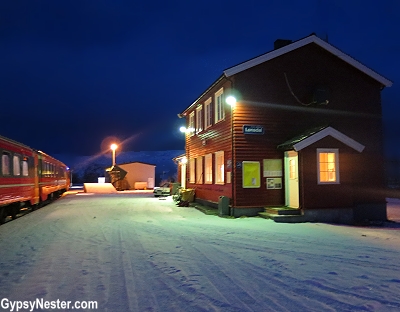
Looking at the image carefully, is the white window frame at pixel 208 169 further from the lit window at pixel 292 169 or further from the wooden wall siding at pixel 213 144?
the lit window at pixel 292 169

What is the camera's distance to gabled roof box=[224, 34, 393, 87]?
1415cm

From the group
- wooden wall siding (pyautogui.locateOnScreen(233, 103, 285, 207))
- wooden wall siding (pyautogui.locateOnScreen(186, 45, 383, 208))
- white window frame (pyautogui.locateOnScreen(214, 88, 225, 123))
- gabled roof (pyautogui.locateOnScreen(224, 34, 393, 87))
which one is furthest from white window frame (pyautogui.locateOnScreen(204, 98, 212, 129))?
gabled roof (pyautogui.locateOnScreen(224, 34, 393, 87))

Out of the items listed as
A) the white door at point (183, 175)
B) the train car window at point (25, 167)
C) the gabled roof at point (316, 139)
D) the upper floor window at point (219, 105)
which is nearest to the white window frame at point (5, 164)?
the train car window at point (25, 167)

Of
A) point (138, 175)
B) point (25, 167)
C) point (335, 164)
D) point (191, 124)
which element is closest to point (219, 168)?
point (335, 164)

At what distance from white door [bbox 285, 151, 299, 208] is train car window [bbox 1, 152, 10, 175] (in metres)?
10.2

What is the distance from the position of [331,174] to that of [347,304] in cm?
980

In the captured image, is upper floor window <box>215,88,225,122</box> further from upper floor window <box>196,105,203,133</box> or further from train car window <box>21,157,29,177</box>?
train car window <box>21,157,29,177</box>

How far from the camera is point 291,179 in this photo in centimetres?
1427

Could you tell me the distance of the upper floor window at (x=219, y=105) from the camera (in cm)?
1574

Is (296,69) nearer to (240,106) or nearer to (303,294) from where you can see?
(240,106)

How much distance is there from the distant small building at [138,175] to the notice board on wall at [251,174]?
1178 inches

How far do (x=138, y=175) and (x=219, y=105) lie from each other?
97.0ft

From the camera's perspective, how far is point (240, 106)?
563 inches

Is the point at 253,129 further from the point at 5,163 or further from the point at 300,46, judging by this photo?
the point at 5,163
